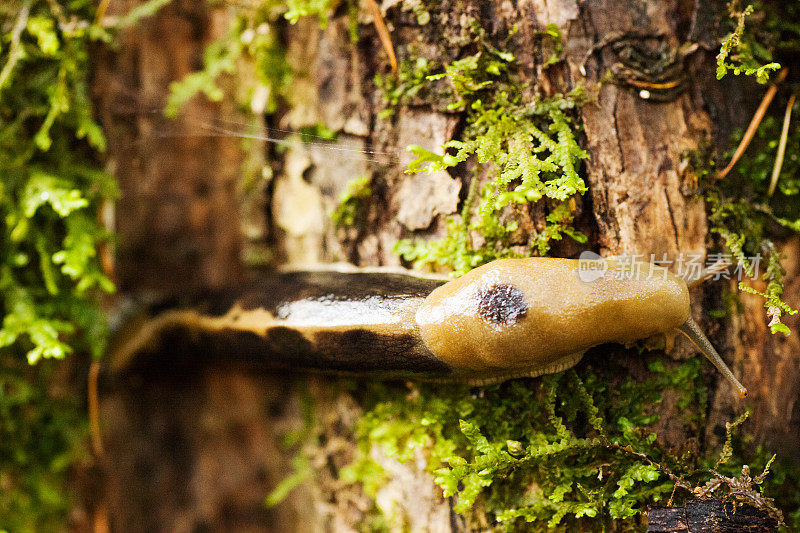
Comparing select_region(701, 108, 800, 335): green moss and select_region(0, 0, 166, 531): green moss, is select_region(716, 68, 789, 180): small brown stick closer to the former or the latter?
select_region(701, 108, 800, 335): green moss

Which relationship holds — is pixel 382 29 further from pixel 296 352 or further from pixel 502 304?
pixel 296 352

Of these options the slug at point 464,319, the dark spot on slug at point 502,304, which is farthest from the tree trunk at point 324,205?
the dark spot on slug at point 502,304

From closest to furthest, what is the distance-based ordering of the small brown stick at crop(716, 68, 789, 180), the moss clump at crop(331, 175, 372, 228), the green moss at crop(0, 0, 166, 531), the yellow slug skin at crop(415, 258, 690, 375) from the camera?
the yellow slug skin at crop(415, 258, 690, 375) < the small brown stick at crop(716, 68, 789, 180) < the moss clump at crop(331, 175, 372, 228) < the green moss at crop(0, 0, 166, 531)

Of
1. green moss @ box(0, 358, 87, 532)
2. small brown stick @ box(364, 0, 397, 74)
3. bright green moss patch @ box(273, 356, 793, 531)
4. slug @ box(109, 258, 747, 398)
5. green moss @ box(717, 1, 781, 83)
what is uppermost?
small brown stick @ box(364, 0, 397, 74)

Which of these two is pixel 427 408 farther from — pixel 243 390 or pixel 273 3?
pixel 273 3

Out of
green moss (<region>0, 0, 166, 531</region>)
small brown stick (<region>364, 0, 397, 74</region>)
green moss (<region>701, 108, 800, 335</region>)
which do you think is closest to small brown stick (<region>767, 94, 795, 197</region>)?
green moss (<region>701, 108, 800, 335</region>)

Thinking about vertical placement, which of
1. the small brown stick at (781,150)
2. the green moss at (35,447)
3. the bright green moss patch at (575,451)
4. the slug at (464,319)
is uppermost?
the small brown stick at (781,150)

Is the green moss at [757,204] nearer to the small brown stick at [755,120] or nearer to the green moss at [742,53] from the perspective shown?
the small brown stick at [755,120]
